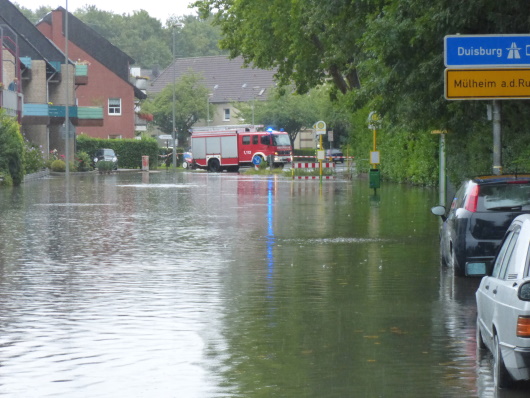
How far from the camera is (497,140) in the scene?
18.9 meters

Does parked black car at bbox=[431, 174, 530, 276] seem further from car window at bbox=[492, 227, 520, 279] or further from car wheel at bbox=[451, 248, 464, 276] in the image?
car window at bbox=[492, 227, 520, 279]

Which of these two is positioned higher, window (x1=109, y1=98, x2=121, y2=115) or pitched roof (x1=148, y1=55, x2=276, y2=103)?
pitched roof (x1=148, y1=55, x2=276, y2=103)

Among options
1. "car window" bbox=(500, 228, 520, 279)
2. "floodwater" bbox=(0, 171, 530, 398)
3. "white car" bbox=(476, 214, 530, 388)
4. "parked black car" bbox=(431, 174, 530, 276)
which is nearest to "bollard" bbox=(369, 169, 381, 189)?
"floodwater" bbox=(0, 171, 530, 398)

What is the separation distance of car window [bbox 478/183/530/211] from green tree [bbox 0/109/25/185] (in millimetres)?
35759

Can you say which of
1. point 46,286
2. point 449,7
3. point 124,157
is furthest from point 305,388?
point 124,157

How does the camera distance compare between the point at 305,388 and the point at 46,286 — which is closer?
the point at 305,388

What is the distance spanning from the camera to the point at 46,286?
13711 millimetres

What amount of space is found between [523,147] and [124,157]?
6669 cm

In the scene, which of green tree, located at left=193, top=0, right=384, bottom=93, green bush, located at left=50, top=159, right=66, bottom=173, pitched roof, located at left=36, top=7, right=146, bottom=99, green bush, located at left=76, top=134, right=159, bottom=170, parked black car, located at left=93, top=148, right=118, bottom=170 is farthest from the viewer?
pitched roof, located at left=36, top=7, right=146, bottom=99

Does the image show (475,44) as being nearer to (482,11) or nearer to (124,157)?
(482,11)

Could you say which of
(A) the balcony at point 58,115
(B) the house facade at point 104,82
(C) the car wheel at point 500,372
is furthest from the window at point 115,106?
(C) the car wheel at point 500,372

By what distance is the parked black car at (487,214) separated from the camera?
45.0 ft

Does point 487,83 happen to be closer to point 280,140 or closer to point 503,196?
point 503,196

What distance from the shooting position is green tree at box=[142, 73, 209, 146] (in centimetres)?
11031
